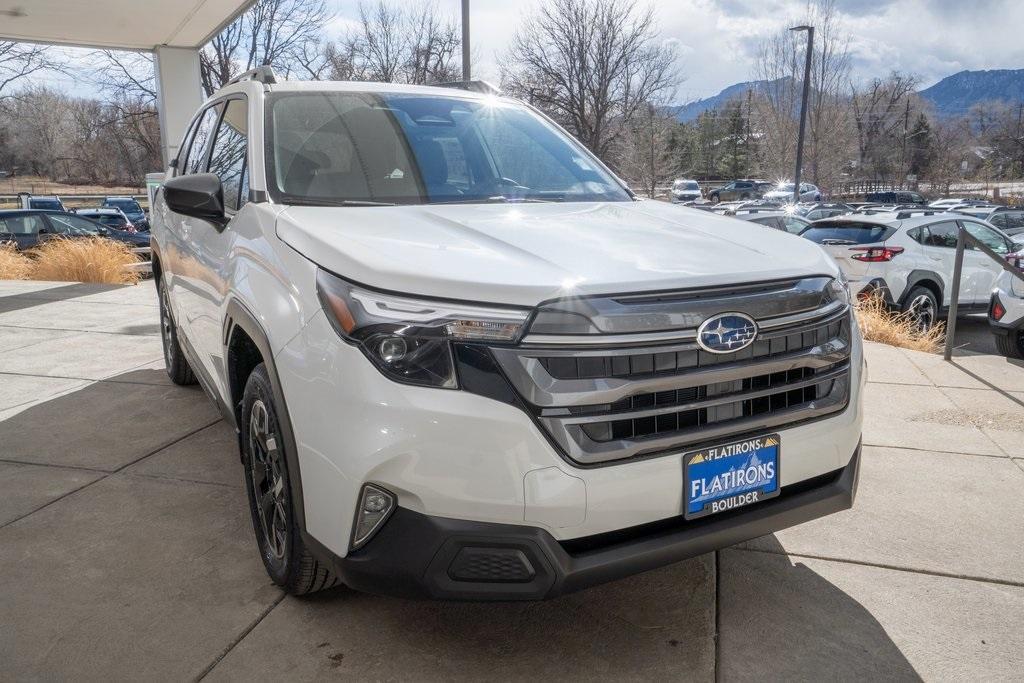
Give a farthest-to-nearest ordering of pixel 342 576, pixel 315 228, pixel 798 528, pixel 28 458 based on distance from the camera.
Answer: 1. pixel 28 458
2. pixel 798 528
3. pixel 315 228
4. pixel 342 576

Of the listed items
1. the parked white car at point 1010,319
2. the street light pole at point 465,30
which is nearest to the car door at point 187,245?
the parked white car at point 1010,319

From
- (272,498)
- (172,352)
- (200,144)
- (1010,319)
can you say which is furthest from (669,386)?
(1010,319)

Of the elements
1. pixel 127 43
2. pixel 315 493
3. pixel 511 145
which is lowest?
pixel 315 493

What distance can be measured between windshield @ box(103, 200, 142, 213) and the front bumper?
117ft

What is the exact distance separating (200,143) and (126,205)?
1355 inches

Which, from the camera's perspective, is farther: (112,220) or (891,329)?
(112,220)

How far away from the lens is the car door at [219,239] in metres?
3.30

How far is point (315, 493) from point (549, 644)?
3.08 feet

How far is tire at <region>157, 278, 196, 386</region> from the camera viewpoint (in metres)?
5.43

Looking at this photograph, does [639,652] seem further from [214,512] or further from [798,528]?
[214,512]

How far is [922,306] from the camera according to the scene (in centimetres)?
1072

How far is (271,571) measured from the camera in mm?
2896

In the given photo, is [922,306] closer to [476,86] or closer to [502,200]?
[476,86]

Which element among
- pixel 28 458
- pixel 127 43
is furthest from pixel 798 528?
pixel 127 43
